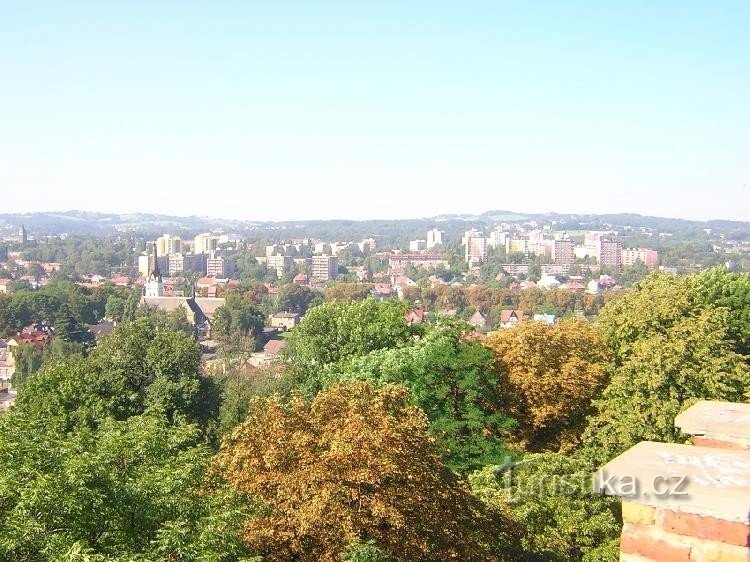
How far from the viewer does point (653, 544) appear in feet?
8.28

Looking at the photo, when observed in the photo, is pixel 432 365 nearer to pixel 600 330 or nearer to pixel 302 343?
pixel 600 330

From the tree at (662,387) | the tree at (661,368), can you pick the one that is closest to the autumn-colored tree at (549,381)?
the tree at (661,368)

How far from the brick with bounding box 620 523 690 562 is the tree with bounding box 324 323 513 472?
12.5 metres

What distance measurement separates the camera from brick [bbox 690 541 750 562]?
2.42m

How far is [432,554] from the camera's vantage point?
8.54 meters

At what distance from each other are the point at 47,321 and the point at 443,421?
69498 millimetres

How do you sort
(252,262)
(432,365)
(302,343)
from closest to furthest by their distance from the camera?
(432,365)
(302,343)
(252,262)

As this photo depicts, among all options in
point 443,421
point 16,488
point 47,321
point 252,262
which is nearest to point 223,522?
point 16,488

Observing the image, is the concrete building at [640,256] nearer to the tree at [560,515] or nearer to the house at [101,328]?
the house at [101,328]

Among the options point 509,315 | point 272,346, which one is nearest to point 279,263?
point 509,315

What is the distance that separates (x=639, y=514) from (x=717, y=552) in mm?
246

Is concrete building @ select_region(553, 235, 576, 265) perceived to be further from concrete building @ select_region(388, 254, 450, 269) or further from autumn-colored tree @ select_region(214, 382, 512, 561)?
autumn-colored tree @ select_region(214, 382, 512, 561)

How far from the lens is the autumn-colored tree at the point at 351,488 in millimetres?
8234

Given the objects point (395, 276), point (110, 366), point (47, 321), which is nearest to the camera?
point (110, 366)
